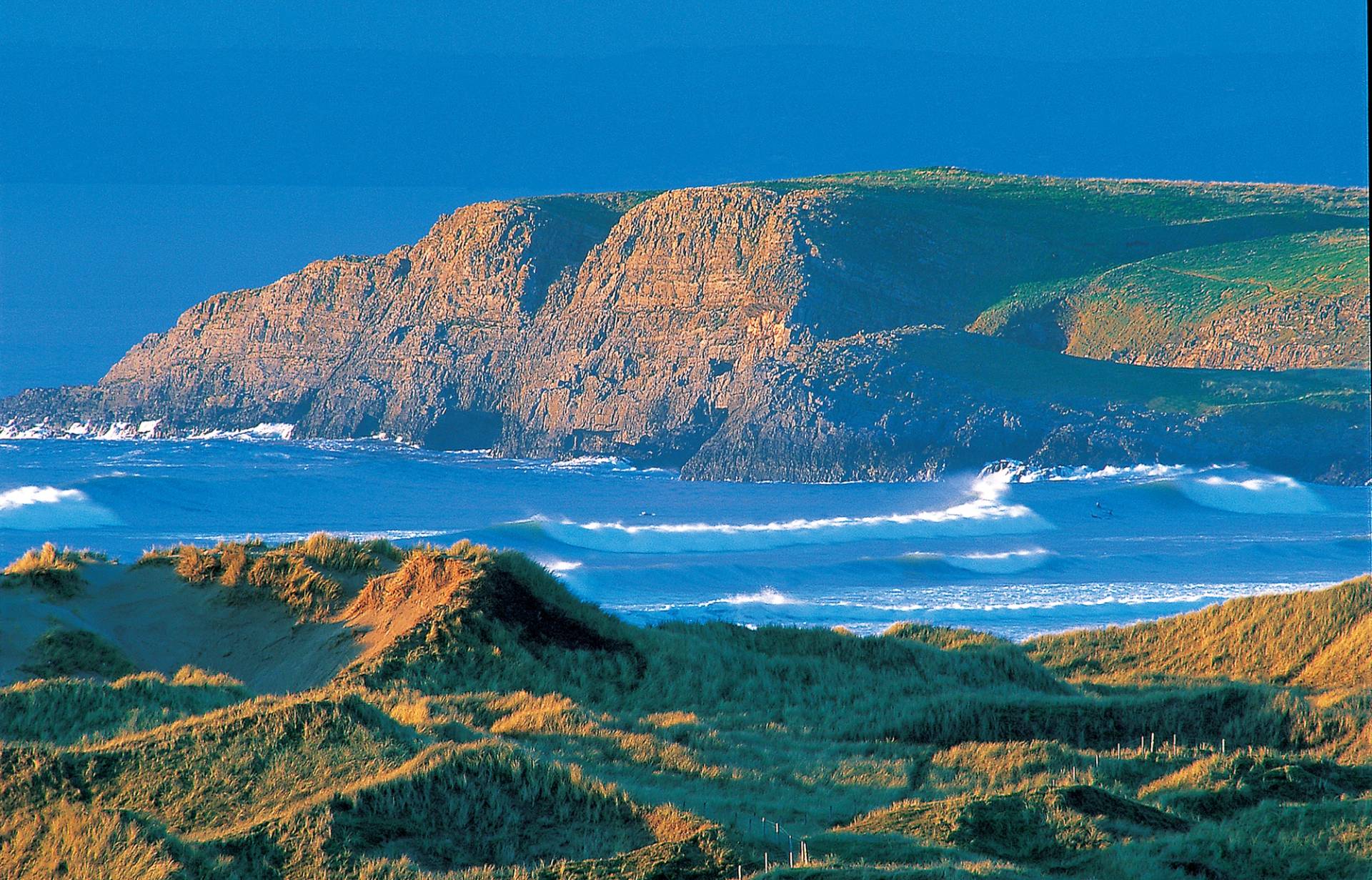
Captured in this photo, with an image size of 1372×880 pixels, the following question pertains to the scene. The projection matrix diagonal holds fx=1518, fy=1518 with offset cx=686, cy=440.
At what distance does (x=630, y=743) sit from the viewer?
1463cm

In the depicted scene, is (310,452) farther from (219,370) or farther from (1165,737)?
(1165,737)

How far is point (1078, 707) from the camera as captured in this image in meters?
17.7

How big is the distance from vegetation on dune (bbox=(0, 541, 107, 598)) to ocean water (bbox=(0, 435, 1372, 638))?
29.6 metres

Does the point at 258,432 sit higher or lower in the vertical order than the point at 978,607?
higher

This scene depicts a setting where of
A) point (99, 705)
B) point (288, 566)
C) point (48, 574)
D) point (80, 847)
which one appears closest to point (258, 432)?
point (48, 574)

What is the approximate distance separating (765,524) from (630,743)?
7294 cm

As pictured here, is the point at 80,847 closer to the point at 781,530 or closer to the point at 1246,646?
the point at 1246,646

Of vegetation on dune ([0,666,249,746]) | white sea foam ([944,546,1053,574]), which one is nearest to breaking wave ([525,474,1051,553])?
white sea foam ([944,546,1053,574])

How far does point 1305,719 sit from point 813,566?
56.7m

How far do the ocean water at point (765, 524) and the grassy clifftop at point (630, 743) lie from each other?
90.9 feet

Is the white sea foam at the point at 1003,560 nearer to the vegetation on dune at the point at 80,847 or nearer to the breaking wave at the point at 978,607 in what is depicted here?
the breaking wave at the point at 978,607

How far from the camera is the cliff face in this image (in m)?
107

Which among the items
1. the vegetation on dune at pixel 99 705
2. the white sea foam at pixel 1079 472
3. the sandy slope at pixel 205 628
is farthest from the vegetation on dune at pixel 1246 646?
the white sea foam at pixel 1079 472

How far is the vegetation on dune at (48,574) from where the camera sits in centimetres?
1978
